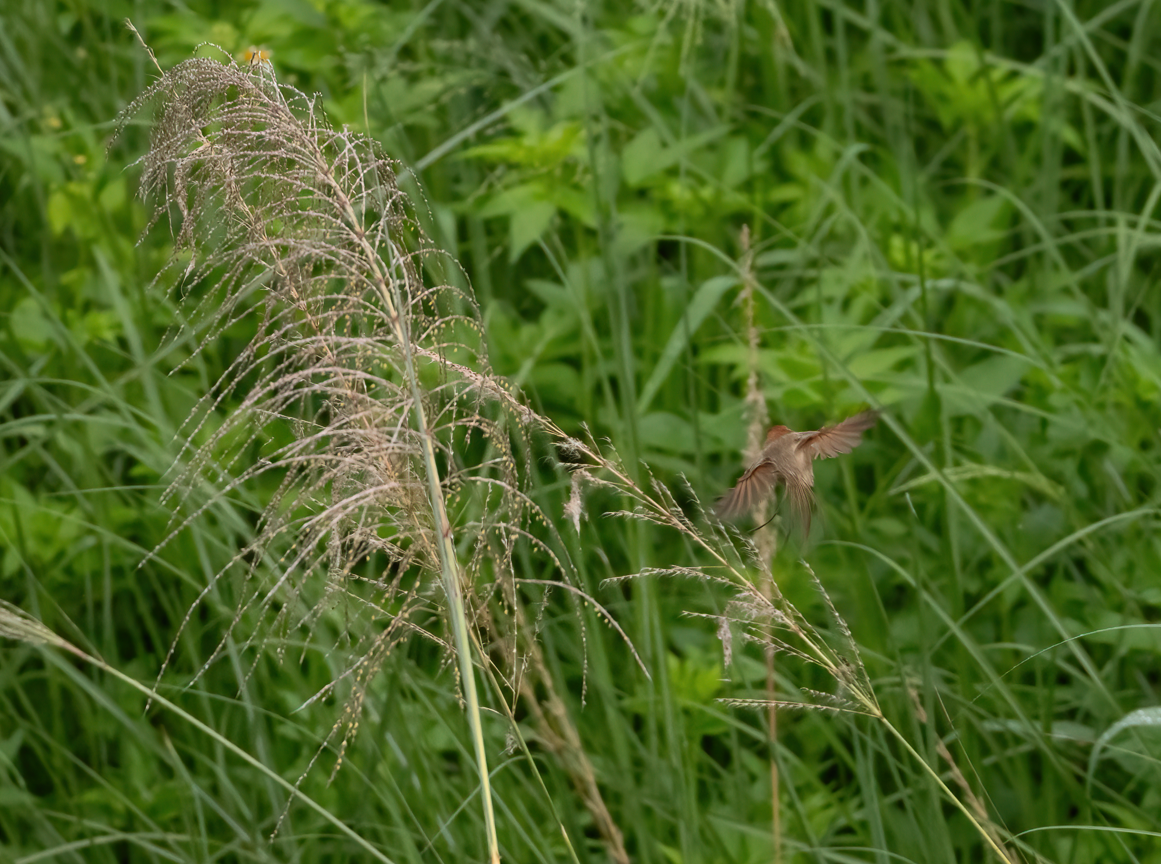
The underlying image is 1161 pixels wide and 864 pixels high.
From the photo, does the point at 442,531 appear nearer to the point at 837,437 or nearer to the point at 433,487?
the point at 433,487

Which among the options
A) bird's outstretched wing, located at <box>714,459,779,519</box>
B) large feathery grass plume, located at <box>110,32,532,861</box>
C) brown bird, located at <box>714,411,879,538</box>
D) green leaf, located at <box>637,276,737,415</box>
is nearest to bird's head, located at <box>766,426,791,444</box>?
brown bird, located at <box>714,411,879,538</box>

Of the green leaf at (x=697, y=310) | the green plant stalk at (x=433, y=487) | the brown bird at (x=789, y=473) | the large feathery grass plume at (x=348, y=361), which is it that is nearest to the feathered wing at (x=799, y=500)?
the brown bird at (x=789, y=473)

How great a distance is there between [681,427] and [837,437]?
703 mm

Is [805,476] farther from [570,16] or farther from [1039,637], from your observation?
[570,16]

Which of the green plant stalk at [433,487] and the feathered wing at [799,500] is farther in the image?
the feathered wing at [799,500]

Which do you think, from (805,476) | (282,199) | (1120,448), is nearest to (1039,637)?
(1120,448)

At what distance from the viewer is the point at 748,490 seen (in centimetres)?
115

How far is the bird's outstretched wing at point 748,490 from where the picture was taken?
1113mm

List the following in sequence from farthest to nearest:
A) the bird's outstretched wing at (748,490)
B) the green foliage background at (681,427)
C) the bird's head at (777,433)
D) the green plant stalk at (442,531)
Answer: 1. the green foliage background at (681,427)
2. the bird's head at (777,433)
3. the bird's outstretched wing at (748,490)
4. the green plant stalk at (442,531)

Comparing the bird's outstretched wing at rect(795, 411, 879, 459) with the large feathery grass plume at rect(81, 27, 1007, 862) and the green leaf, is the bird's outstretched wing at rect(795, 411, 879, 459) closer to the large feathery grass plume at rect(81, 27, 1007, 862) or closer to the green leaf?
the large feathery grass plume at rect(81, 27, 1007, 862)

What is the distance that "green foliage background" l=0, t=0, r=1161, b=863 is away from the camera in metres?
1.59

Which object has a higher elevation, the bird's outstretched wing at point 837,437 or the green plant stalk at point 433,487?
the green plant stalk at point 433,487

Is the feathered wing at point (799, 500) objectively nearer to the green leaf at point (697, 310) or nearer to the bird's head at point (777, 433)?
the bird's head at point (777, 433)

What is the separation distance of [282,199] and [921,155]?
2.15 metres
